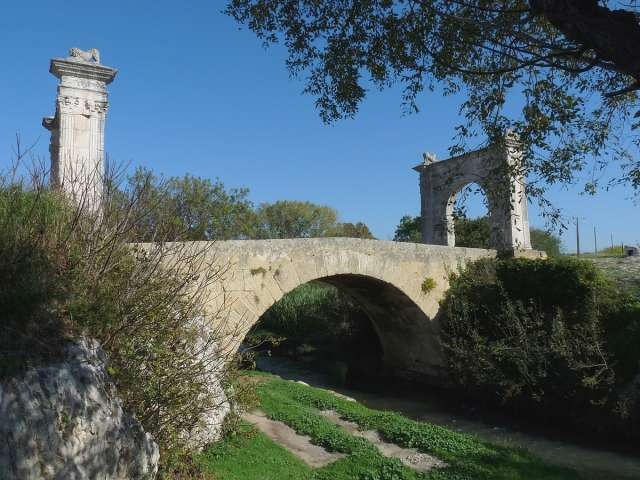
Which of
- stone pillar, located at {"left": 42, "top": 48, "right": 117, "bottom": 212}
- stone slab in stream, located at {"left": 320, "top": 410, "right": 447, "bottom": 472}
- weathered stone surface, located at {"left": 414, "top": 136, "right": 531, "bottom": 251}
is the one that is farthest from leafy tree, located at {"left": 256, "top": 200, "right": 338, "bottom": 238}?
stone slab in stream, located at {"left": 320, "top": 410, "right": 447, "bottom": 472}

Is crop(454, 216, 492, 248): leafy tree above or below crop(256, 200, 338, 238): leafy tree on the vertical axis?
below

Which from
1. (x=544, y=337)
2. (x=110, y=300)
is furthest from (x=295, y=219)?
(x=110, y=300)

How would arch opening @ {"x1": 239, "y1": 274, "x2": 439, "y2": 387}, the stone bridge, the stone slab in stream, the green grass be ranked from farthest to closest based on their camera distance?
arch opening @ {"x1": 239, "y1": 274, "x2": 439, "y2": 387}
the stone bridge
the stone slab in stream
the green grass

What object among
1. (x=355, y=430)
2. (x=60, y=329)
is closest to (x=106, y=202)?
(x=60, y=329)

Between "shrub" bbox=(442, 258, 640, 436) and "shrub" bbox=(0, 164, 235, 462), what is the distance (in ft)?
22.1

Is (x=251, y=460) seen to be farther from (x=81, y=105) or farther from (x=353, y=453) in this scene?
(x=81, y=105)

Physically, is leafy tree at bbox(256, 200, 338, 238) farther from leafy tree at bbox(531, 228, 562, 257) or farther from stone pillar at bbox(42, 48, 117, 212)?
stone pillar at bbox(42, 48, 117, 212)

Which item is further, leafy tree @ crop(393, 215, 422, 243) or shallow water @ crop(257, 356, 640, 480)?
leafy tree @ crop(393, 215, 422, 243)

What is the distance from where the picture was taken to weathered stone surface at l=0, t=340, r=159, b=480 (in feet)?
9.62

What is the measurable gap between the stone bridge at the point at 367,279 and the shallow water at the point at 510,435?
68.5 inches

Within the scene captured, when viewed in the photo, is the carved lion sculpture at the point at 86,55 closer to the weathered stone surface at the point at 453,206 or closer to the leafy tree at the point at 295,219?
the weathered stone surface at the point at 453,206

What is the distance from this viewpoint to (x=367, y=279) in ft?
37.2

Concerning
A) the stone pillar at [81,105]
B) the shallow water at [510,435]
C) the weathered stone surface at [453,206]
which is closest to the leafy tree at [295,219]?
the weathered stone surface at [453,206]

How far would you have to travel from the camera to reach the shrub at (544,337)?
8883mm
